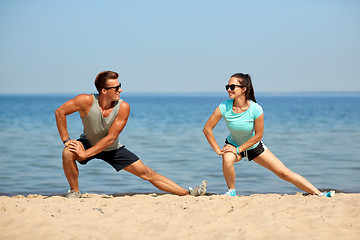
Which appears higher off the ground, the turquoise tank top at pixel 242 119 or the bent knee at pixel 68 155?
the turquoise tank top at pixel 242 119

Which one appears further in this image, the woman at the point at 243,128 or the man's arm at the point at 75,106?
the woman at the point at 243,128

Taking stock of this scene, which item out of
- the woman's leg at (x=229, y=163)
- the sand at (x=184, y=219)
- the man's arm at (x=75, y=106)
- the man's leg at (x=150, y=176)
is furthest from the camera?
the man's leg at (x=150, y=176)

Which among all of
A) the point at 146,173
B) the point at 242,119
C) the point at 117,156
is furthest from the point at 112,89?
the point at 242,119

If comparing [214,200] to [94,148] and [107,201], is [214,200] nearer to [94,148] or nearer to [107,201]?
[107,201]

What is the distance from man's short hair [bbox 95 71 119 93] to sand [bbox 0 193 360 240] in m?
1.49

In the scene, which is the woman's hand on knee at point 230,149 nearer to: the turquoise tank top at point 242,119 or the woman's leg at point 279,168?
the turquoise tank top at point 242,119

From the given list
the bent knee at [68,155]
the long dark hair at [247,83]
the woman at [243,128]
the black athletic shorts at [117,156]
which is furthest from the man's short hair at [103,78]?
the long dark hair at [247,83]

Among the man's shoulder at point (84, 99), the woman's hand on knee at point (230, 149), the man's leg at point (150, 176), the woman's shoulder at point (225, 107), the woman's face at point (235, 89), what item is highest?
the woman's face at point (235, 89)

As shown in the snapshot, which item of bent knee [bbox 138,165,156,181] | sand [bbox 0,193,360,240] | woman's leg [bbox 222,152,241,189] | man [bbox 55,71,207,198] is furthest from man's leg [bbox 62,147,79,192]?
woman's leg [bbox 222,152,241,189]

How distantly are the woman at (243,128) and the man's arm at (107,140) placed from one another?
117 cm

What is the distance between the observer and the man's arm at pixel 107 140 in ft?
20.3

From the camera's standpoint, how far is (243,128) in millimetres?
6332

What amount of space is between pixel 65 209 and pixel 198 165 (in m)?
6.16

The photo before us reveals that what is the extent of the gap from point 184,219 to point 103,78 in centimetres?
228
